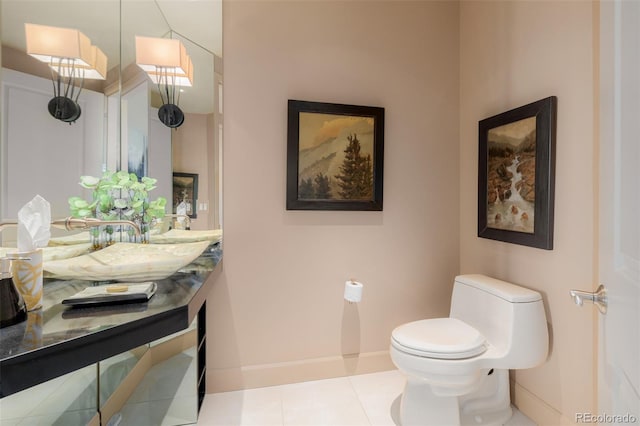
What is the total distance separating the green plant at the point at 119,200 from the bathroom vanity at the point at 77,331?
1.24 feet

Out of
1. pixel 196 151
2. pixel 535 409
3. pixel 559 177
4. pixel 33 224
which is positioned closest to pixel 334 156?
pixel 196 151

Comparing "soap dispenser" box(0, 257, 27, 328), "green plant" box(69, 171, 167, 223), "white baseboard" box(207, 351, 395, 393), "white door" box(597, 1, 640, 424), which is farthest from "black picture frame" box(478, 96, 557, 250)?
"soap dispenser" box(0, 257, 27, 328)

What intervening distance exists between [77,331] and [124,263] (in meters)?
0.59

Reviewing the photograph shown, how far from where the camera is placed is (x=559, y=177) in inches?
60.8

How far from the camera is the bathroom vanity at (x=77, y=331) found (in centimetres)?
69

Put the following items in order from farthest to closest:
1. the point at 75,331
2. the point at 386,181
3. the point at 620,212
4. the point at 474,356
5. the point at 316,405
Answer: the point at 386,181 → the point at 316,405 → the point at 474,356 → the point at 75,331 → the point at 620,212

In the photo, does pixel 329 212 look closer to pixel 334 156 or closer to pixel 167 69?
pixel 334 156

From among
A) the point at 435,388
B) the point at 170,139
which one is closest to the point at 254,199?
the point at 170,139

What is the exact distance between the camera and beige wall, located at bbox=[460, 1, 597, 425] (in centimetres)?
142

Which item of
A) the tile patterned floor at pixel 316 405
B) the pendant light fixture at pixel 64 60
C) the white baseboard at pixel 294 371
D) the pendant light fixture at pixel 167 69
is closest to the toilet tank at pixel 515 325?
the tile patterned floor at pixel 316 405

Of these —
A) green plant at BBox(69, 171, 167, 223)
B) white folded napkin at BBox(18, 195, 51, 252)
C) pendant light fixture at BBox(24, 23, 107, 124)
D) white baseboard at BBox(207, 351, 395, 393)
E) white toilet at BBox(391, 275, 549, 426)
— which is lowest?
white baseboard at BBox(207, 351, 395, 393)

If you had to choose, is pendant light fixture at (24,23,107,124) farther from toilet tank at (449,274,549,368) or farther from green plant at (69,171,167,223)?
toilet tank at (449,274,549,368)

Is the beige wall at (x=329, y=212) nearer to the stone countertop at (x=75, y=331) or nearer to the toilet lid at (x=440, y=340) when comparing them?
the toilet lid at (x=440, y=340)

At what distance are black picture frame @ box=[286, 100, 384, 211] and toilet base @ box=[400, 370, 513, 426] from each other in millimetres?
1104
